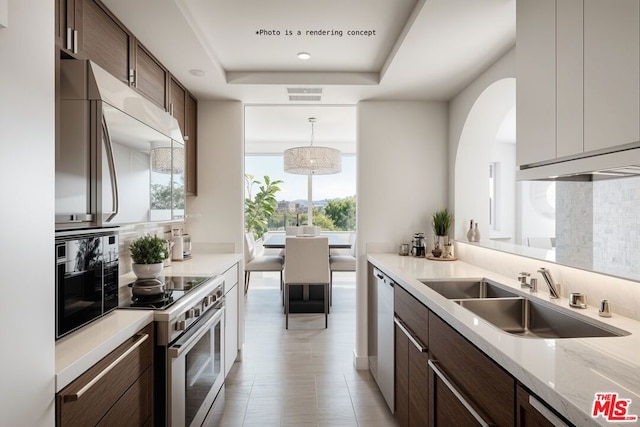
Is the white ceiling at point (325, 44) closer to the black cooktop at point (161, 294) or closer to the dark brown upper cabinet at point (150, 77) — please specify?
the dark brown upper cabinet at point (150, 77)

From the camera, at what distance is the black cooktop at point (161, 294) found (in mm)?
1800

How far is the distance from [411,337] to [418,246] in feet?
4.36

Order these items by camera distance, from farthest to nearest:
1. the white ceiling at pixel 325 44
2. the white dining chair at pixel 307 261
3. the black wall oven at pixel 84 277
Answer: the white dining chair at pixel 307 261, the white ceiling at pixel 325 44, the black wall oven at pixel 84 277

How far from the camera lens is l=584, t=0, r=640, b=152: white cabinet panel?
1103 millimetres

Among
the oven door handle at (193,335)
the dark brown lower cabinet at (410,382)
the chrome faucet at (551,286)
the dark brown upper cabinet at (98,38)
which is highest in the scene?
the dark brown upper cabinet at (98,38)

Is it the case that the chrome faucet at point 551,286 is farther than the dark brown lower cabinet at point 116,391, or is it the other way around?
the chrome faucet at point 551,286

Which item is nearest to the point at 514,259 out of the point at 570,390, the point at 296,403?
the point at 570,390

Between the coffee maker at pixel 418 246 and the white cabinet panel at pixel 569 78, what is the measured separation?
6.22 ft

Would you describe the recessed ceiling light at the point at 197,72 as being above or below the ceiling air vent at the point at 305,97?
above

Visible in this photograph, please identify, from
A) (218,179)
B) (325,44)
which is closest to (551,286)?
(325,44)

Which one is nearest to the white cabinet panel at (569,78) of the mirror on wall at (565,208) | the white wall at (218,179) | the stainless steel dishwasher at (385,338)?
the mirror on wall at (565,208)

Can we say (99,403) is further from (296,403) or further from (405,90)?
(405,90)

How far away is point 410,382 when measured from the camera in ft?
6.84

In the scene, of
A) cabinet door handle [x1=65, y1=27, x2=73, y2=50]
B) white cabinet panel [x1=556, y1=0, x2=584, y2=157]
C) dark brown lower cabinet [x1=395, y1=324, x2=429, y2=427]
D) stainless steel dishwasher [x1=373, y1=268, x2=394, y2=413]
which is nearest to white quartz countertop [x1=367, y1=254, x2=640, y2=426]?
dark brown lower cabinet [x1=395, y1=324, x2=429, y2=427]
